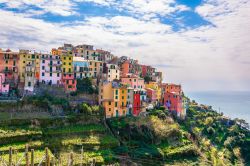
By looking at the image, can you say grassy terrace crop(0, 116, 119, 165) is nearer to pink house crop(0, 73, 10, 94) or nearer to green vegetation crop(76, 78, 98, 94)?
green vegetation crop(76, 78, 98, 94)

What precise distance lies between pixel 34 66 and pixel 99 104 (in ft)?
45.6

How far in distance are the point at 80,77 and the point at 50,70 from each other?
6611mm

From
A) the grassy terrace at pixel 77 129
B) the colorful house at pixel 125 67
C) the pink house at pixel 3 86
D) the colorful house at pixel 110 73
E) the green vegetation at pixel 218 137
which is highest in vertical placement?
the colorful house at pixel 125 67

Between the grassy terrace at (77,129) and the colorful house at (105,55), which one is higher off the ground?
the colorful house at (105,55)

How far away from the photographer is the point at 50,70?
63.0m

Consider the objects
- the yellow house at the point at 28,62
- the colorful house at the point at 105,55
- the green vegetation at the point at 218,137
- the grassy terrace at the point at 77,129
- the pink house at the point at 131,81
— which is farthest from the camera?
the colorful house at the point at 105,55

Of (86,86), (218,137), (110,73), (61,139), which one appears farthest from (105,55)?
(61,139)

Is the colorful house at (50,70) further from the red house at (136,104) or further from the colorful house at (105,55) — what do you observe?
the colorful house at (105,55)

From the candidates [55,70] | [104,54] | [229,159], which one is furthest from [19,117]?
[229,159]

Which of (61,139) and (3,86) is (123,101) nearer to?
(61,139)

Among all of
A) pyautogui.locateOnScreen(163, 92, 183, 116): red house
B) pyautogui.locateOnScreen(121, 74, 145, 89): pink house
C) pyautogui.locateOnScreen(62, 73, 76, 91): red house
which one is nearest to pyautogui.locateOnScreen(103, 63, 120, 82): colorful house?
pyautogui.locateOnScreen(121, 74, 145, 89): pink house

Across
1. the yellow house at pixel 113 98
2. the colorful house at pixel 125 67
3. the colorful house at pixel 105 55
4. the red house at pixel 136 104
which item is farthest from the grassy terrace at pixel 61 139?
the colorful house at pixel 105 55

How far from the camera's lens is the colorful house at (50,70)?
62.3 metres

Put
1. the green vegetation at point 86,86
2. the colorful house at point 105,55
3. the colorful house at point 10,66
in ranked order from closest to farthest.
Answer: the colorful house at point 10,66 → the green vegetation at point 86,86 → the colorful house at point 105,55
